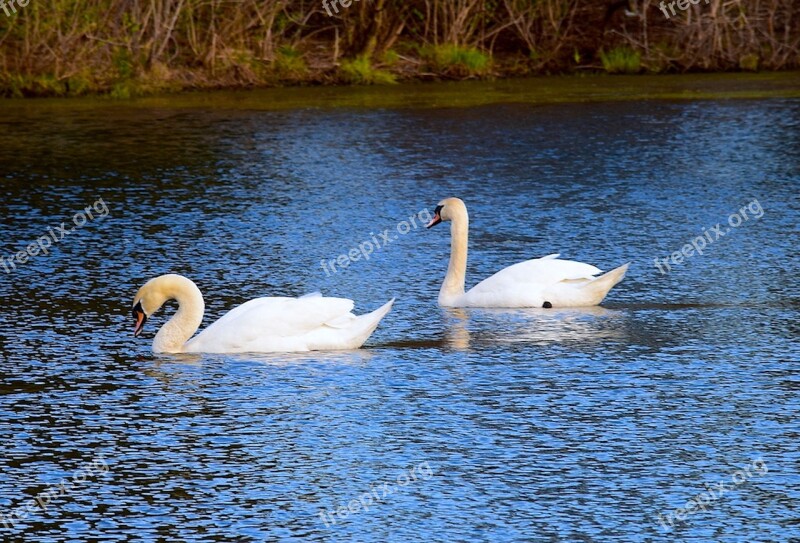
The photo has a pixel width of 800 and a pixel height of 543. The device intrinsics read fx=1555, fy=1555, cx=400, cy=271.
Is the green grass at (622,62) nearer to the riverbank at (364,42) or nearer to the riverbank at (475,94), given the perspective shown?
the riverbank at (364,42)

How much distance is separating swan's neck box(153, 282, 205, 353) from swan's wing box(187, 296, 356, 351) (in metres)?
0.06

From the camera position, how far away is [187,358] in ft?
25.5

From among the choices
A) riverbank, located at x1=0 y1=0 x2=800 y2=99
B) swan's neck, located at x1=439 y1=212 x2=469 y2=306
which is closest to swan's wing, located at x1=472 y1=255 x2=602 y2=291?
swan's neck, located at x1=439 y1=212 x2=469 y2=306

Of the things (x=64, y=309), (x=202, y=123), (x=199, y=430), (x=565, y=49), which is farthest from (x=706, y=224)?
(x=565, y=49)

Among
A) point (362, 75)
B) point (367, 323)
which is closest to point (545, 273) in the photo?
point (367, 323)

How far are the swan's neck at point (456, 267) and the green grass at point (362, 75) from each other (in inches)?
558

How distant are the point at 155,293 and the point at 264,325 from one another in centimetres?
62

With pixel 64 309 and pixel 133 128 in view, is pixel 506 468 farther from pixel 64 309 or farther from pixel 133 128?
pixel 133 128

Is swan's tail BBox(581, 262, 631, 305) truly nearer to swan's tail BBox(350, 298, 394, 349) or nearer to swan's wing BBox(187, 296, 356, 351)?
swan's tail BBox(350, 298, 394, 349)

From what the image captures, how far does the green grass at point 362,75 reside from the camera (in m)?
23.4

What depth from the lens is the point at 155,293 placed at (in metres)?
7.93

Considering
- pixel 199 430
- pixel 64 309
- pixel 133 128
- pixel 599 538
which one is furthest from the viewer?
pixel 133 128

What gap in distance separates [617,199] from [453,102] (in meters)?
8.26

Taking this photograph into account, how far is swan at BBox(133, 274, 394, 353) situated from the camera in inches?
306
